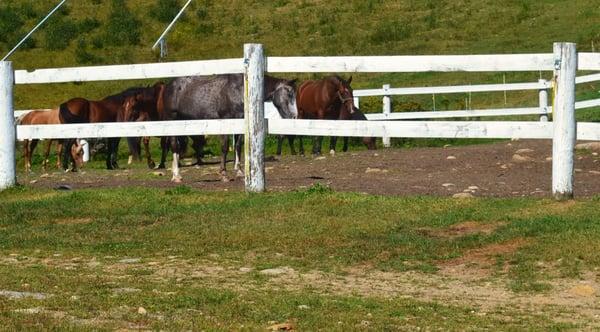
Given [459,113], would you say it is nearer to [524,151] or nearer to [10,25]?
[524,151]

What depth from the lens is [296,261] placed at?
11070 mm

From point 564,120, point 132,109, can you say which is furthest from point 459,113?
point 564,120

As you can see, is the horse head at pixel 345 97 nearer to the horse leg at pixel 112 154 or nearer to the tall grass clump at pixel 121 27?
the horse leg at pixel 112 154

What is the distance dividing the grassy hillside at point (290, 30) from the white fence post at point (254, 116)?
Answer: 77.3 feet

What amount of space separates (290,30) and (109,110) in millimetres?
17980

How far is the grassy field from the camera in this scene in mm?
8617

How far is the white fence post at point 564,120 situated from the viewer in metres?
13.2

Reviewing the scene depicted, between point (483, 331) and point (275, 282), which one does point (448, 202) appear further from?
point (483, 331)

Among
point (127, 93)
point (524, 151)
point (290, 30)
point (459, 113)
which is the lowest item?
point (524, 151)

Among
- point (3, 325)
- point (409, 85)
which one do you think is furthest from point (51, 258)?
point (409, 85)

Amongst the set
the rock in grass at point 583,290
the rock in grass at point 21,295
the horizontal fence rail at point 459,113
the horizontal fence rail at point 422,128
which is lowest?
the rock in grass at point 583,290

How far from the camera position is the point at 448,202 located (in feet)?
43.9

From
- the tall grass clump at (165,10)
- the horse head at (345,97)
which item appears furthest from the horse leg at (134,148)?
the tall grass clump at (165,10)

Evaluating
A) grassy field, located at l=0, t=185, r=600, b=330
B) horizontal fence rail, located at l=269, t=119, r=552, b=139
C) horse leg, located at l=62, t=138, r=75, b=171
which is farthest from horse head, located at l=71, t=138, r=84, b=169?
horizontal fence rail, located at l=269, t=119, r=552, b=139
